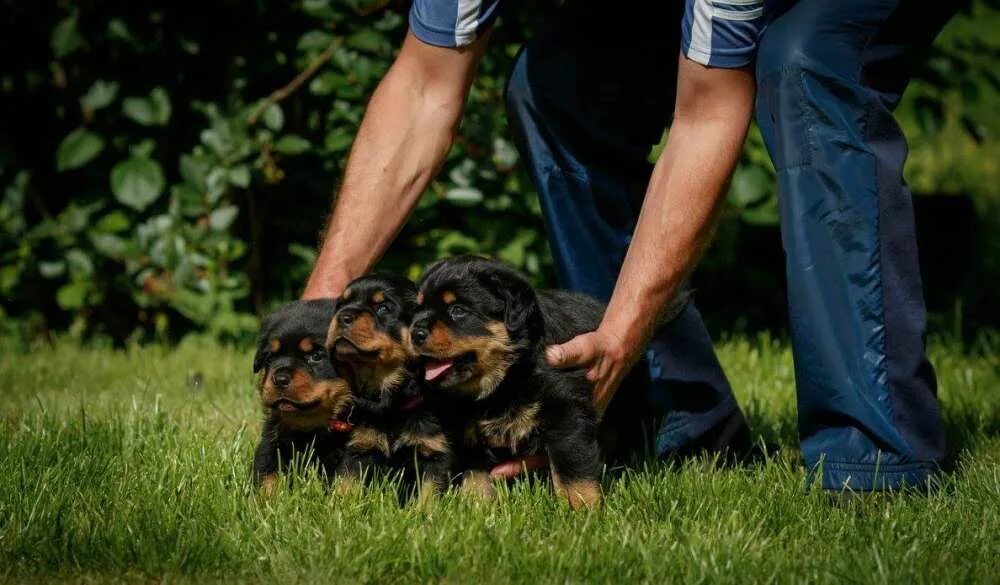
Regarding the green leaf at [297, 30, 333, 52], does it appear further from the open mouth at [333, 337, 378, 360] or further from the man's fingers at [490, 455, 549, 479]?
the man's fingers at [490, 455, 549, 479]

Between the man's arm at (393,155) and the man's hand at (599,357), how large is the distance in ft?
2.25

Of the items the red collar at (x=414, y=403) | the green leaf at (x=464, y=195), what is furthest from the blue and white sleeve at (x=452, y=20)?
the green leaf at (x=464, y=195)

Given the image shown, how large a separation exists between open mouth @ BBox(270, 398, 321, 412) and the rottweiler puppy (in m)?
0.12

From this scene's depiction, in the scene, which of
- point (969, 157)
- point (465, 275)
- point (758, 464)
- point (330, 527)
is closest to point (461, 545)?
point (330, 527)

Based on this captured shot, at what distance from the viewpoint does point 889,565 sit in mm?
2506

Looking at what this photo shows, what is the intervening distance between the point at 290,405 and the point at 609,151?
1168 millimetres

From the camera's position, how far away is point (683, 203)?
120 inches

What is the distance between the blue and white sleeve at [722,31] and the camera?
9.57 feet

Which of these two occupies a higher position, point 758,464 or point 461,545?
point 461,545

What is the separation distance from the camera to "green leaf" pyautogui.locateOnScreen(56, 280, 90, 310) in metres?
5.62

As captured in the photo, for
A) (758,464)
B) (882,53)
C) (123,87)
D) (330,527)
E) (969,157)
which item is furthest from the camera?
(969,157)

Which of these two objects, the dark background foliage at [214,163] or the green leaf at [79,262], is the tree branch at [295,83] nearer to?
the dark background foliage at [214,163]

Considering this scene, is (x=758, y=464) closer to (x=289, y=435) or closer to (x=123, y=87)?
(x=289, y=435)

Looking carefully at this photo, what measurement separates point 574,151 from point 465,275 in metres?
0.66
